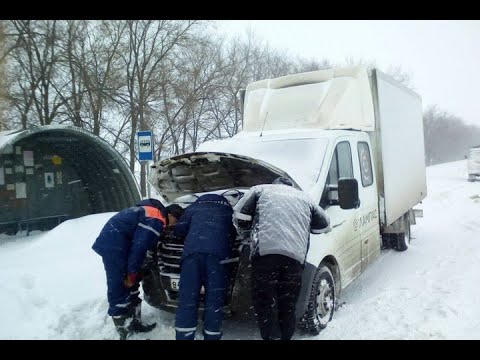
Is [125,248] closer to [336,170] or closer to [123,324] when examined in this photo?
[123,324]

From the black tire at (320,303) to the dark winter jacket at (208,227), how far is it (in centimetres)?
103

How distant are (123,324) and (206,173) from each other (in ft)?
6.92

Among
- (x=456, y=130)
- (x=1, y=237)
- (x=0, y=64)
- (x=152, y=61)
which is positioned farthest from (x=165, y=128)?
(x=456, y=130)

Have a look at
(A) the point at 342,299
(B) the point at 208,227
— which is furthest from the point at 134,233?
(A) the point at 342,299

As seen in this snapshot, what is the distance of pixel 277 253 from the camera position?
151 inches

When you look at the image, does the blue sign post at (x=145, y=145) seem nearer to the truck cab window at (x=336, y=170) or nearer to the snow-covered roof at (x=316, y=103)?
the snow-covered roof at (x=316, y=103)

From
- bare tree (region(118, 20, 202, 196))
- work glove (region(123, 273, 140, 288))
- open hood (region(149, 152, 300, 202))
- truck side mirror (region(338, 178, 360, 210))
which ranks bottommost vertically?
Result: work glove (region(123, 273, 140, 288))

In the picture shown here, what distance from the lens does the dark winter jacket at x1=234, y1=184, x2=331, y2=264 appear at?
3.88m

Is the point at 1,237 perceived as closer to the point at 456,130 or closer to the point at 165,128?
the point at 165,128

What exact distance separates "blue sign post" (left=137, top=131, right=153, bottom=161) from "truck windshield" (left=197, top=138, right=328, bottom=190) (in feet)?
14.2

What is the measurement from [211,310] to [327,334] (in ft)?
4.47

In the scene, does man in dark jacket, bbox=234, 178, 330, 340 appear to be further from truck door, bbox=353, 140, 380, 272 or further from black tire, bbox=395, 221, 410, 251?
black tire, bbox=395, 221, 410, 251

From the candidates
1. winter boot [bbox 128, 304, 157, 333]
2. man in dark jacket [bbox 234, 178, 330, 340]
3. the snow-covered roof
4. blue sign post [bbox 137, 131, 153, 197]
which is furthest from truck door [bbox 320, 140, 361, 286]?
blue sign post [bbox 137, 131, 153, 197]
